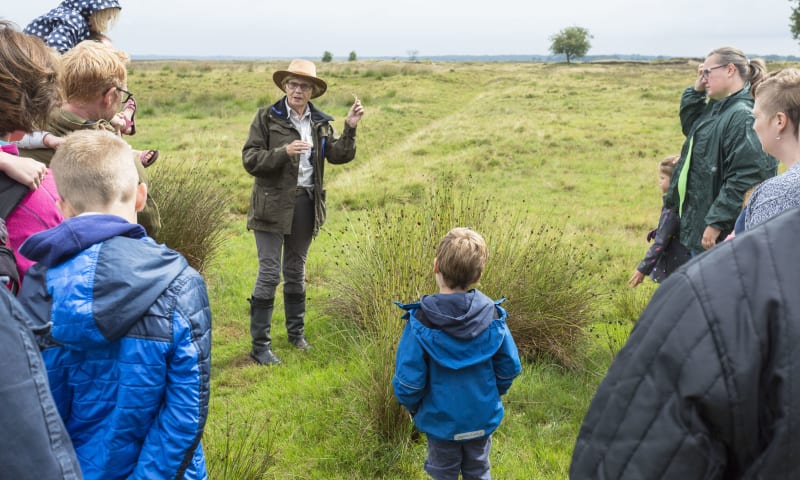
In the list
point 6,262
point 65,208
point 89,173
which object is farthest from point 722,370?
point 65,208

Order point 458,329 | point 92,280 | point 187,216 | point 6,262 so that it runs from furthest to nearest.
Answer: point 187,216
point 458,329
point 92,280
point 6,262

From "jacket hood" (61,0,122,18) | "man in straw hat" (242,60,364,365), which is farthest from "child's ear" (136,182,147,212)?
"man in straw hat" (242,60,364,365)

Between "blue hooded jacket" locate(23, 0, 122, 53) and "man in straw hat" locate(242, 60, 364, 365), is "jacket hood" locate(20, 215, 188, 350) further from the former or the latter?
"man in straw hat" locate(242, 60, 364, 365)

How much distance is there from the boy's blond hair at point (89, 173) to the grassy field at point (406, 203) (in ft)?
4.64

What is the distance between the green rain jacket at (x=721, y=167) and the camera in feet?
12.8

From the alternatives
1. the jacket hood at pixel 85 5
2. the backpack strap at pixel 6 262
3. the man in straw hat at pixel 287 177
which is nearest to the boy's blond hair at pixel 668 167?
the man in straw hat at pixel 287 177

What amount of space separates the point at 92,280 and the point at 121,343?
0.21 metres

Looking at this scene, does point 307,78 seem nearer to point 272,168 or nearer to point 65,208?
point 272,168

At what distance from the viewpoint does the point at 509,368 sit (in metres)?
2.81

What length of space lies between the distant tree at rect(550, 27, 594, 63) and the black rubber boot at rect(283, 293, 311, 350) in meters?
115

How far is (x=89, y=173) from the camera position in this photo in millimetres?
1951

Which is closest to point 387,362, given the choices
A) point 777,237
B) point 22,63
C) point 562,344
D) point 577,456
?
point 562,344

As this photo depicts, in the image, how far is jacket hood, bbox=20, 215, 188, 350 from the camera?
5.93 ft

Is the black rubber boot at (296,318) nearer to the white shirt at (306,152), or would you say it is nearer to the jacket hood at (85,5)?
the white shirt at (306,152)
